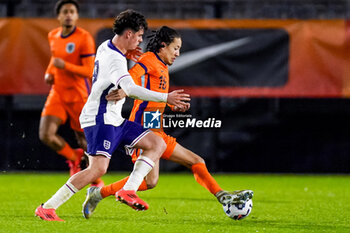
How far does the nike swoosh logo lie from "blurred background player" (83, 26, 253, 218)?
4144mm

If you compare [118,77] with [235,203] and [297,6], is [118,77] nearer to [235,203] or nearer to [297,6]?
[235,203]

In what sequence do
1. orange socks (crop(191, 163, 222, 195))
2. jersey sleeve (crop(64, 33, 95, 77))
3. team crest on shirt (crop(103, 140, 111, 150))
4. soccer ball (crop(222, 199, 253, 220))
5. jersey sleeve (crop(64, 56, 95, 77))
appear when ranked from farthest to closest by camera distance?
jersey sleeve (crop(64, 33, 95, 77))
jersey sleeve (crop(64, 56, 95, 77))
orange socks (crop(191, 163, 222, 195))
soccer ball (crop(222, 199, 253, 220))
team crest on shirt (crop(103, 140, 111, 150))

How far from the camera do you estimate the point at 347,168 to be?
10.8m

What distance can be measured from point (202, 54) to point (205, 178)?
4.74 meters

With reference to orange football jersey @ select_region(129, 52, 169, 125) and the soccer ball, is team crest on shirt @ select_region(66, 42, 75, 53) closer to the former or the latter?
orange football jersey @ select_region(129, 52, 169, 125)

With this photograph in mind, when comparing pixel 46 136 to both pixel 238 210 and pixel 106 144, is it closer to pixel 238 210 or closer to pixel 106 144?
pixel 106 144

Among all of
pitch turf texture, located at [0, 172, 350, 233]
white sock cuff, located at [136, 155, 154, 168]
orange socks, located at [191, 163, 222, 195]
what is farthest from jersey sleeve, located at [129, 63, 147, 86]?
pitch turf texture, located at [0, 172, 350, 233]

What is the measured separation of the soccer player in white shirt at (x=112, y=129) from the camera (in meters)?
5.14

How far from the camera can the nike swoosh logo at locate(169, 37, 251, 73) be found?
10289mm

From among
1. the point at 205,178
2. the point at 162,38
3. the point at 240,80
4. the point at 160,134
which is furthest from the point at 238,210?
the point at 240,80

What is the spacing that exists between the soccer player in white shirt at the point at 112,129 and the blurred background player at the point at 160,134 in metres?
0.26

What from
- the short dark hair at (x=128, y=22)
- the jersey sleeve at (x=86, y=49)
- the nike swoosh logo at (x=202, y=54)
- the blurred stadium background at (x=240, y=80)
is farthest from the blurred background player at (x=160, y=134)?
the blurred stadium background at (x=240, y=80)

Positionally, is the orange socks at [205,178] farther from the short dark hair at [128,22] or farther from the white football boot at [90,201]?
the short dark hair at [128,22]

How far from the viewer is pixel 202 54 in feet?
33.9
